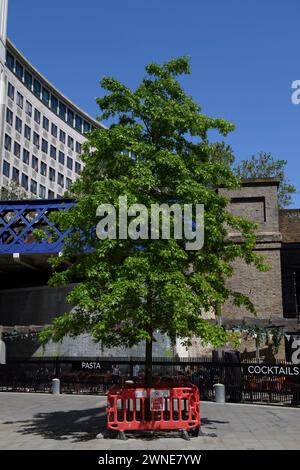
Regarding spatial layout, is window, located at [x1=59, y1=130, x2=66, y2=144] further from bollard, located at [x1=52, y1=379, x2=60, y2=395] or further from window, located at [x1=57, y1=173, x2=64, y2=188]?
bollard, located at [x1=52, y1=379, x2=60, y2=395]

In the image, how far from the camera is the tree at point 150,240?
11.4 meters

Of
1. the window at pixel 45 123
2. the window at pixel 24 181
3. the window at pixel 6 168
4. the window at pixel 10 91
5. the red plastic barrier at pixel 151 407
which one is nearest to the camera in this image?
the red plastic barrier at pixel 151 407

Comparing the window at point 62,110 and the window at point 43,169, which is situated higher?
the window at point 62,110

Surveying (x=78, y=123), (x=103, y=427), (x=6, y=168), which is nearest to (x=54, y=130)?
(x=78, y=123)

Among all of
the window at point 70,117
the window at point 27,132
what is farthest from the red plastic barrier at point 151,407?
the window at point 70,117

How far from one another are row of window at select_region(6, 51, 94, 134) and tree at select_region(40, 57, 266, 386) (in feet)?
196

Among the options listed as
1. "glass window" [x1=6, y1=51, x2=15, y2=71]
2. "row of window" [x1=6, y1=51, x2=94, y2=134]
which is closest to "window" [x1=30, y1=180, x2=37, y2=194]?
"row of window" [x1=6, y1=51, x2=94, y2=134]

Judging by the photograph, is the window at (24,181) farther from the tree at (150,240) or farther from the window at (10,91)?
the tree at (150,240)

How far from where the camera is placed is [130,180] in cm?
1211

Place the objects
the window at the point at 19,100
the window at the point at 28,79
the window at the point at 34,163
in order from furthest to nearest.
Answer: the window at the point at 34,163 → the window at the point at 28,79 → the window at the point at 19,100

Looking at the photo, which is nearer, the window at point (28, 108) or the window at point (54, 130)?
the window at point (28, 108)

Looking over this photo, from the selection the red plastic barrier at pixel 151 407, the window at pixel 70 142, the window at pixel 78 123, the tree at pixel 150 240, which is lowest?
the red plastic barrier at pixel 151 407

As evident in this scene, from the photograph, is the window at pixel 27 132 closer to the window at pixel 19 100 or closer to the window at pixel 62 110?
the window at pixel 19 100

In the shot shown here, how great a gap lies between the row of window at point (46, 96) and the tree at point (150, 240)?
196ft
